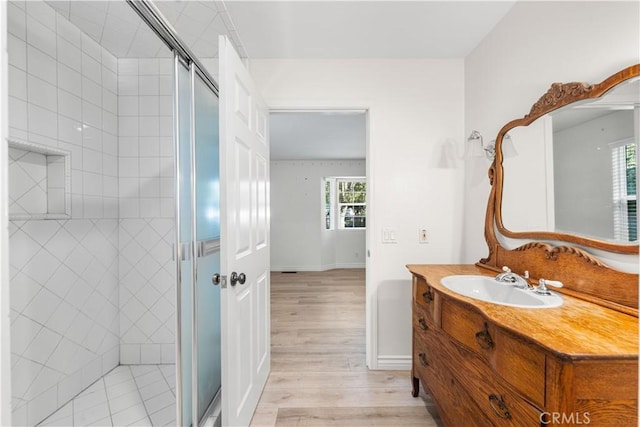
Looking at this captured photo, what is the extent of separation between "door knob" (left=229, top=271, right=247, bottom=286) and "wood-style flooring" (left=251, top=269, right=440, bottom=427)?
0.91m

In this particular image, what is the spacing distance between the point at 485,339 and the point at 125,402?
2117mm

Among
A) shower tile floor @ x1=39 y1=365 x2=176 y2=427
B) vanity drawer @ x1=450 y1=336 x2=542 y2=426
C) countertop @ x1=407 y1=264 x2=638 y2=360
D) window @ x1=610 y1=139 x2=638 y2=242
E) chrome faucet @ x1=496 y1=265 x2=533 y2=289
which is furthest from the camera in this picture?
shower tile floor @ x1=39 y1=365 x2=176 y2=427

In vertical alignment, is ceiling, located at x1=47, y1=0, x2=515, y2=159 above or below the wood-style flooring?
above

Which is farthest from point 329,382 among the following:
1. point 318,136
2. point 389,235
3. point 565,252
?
point 318,136

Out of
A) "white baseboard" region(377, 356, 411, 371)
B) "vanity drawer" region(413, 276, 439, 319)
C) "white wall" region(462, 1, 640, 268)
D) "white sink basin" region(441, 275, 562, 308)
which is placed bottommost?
"white baseboard" region(377, 356, 411, 371)

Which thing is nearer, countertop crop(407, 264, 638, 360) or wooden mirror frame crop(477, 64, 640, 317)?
countertop crop(407, 264, 638, 360)

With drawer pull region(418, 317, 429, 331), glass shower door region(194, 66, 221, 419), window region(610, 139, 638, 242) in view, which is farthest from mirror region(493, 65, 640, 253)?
glass shower door region(194, 66, 221, 419)

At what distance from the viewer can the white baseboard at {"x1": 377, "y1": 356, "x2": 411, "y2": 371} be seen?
216 centimetres

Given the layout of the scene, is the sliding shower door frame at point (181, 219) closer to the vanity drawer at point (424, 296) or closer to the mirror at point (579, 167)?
the vanity drawer at point (424, 296)

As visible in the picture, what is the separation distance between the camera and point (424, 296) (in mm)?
1624

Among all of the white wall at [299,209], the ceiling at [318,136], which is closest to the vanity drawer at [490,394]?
the ceiling at [318,136]

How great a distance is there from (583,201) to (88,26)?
2952 mm

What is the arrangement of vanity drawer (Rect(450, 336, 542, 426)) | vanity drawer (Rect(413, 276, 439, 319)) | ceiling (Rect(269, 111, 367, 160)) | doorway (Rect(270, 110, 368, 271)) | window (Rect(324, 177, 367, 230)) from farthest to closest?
→ window (Rect(324, 177, 367, 230)) < doorway (Rect(270, 110, 368, 271)) < ceiling (Rect(269, 111, 367, 160)) < vanity drawer (Rect(413, 276, 439, 319)) < vanity drawer (Rect(450, 336, 542, 426))

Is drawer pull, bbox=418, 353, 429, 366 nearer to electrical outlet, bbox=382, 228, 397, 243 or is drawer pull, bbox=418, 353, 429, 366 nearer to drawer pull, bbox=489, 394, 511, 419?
drawer pull, bbox=489, 394, 511, 419
